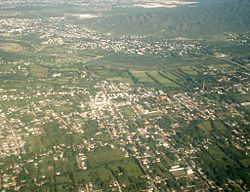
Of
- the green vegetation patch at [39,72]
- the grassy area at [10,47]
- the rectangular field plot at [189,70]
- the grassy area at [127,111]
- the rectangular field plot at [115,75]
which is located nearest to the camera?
the grassy area at [127,111]

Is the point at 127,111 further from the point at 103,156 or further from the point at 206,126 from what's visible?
the point at 103,156

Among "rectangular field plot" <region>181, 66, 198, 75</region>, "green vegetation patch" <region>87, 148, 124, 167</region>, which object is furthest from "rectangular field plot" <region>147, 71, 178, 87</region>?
"green vegetation patch" <region>87, 148, 124, 167</region>

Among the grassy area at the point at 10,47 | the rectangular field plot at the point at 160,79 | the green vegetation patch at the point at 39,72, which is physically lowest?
the rectangular field plot at the point at 160,79

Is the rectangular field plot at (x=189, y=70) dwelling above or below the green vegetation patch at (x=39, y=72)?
below

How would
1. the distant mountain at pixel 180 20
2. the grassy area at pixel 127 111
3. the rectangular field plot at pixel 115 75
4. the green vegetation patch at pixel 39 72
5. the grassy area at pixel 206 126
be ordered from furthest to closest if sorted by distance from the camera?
1. the distant mountain at pixel 180 20
2. the green vegetation patch at pixel 39 72
3. the rectangular field plot at pixel 115 75
4. the grassy area at pixel 127 111
5. the grassy area at pixel 206 126

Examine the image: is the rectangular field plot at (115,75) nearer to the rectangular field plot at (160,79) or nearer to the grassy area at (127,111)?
the rectangular field plot at (160,79)

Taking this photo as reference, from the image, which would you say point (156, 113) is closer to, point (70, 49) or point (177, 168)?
point (177, 168)

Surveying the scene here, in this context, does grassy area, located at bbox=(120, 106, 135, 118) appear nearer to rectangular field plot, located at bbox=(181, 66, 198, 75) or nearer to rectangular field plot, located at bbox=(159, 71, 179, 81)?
rectangular field plot, located at bbox=(159, 71, 179, 81)

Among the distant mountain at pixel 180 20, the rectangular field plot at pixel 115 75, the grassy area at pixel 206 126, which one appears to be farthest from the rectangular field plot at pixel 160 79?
the distant mountain at pixel 180 20

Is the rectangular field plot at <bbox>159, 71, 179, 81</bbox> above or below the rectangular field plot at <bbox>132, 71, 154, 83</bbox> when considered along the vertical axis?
below

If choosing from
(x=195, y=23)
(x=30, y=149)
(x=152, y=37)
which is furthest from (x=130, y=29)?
(x=30, y=149)

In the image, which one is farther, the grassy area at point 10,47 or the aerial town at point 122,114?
the grassy area at point 10,47
